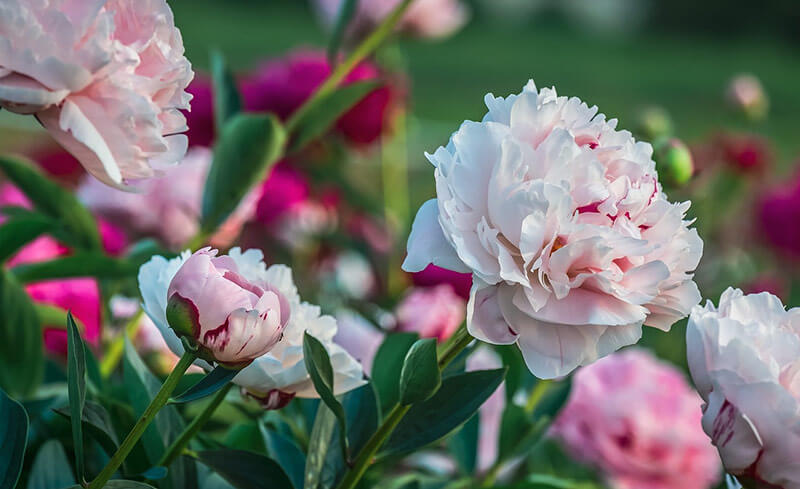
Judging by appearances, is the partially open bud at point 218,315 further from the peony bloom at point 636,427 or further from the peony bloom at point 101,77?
the peony bloom at point 636,427

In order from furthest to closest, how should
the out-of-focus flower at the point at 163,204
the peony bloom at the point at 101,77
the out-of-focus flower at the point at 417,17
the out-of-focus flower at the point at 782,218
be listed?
the out-of-focus flower at the point at 782,218 → the out-of-focus flower at the point at 417,17 → the out-of-focus flower at the point at 163,204 → the peony bloom at the point at 101,77

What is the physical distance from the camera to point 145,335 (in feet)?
1.36

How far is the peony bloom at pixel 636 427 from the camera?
0.47 meters

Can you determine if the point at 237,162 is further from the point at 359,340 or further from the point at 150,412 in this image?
the point at 150,412

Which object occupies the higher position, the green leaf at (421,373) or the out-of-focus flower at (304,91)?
the green leaf at (421,373)

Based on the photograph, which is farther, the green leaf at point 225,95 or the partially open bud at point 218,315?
the green leaf at point 225,95

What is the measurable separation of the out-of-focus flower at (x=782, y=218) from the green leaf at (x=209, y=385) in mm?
835

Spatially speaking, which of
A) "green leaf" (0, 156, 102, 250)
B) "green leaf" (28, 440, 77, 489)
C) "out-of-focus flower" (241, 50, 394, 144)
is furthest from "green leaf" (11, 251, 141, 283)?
"out-of-focus flower" (241, 50, 394, 144)

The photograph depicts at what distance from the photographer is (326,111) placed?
1.45 feet

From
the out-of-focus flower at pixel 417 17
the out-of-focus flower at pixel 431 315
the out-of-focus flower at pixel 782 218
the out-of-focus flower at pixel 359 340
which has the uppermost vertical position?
the out-of-focus flower at pixel 359 340

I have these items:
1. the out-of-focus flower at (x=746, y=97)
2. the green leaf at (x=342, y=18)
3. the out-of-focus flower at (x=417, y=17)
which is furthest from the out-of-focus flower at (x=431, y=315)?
the out-of-focus flower at (x=746, y=97)

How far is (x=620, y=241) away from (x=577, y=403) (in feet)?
0.89

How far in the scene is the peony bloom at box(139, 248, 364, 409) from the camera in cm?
23

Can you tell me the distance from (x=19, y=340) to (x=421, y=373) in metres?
0.17
